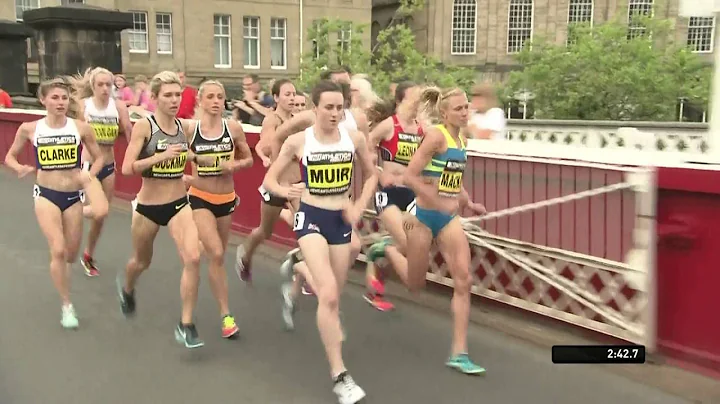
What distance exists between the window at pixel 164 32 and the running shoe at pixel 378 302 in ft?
117

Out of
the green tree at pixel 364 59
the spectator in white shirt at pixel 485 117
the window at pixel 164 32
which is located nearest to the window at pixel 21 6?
the window at pixel 164 32

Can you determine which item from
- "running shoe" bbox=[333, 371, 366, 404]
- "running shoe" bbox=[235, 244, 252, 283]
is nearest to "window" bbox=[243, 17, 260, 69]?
"running shoe" bbox=[235, 244, 252, 283]

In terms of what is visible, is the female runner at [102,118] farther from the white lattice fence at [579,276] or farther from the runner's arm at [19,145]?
the white lattice fence at [579,276]

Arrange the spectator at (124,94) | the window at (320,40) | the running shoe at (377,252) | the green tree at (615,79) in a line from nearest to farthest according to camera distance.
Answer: the running shoe at (377,252), the spectator at (124,94), the green tree at (615,79), the window at (320,40)

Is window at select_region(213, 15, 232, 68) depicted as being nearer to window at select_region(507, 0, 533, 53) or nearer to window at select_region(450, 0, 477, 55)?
window at select_region(450, 0, 477, 55)

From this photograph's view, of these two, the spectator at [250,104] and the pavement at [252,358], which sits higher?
the spectator at [250,104]

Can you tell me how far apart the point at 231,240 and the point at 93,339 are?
409cm

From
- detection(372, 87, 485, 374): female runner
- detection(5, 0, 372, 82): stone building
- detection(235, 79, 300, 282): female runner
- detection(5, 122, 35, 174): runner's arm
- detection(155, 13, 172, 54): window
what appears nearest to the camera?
detection(372, 87, 485, 374): female runner

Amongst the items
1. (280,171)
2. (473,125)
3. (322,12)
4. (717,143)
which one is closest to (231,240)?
(473,125)

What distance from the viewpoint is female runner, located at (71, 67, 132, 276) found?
833cm

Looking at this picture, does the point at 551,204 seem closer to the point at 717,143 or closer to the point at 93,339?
the point at 717,143

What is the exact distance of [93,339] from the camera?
604cm

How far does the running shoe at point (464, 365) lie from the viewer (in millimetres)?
5332

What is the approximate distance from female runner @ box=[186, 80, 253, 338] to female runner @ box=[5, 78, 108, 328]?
119 centimetres
